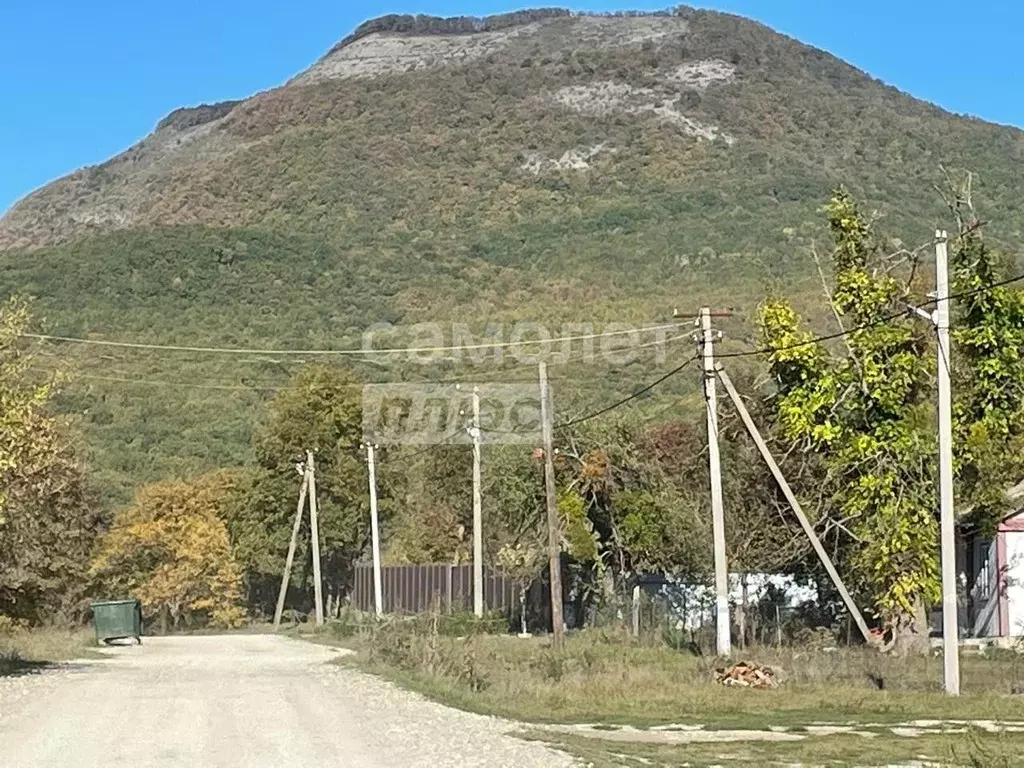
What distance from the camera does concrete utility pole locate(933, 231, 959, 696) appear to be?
22.1 meters

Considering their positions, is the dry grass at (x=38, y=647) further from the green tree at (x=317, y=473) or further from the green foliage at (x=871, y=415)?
the green foliage at (x=871, y=415)

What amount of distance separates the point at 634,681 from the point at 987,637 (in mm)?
14192

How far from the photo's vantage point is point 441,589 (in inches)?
2024

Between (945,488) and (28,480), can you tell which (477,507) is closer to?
(28,480)

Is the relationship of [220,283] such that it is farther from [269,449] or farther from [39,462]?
[39,462]

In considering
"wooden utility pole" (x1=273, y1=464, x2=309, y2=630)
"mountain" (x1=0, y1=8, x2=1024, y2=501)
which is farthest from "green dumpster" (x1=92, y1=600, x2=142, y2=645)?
"mountain" (x1=0, y1=8, x2=1024, y2=501)

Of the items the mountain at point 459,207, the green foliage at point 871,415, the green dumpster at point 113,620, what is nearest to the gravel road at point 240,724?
the green foliage at point 871,415

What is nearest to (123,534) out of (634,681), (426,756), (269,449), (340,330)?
(269,449)

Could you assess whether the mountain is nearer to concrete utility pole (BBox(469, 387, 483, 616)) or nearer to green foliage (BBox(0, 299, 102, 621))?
concrete utility pole (BBox(469, 387, 483, 616))

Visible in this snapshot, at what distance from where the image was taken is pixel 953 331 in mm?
32688

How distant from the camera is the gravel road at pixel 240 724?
1499cm

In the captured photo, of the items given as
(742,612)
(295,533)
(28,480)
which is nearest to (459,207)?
(295,533)

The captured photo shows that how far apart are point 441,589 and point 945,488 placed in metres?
30.8

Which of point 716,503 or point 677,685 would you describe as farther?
point 716,503
